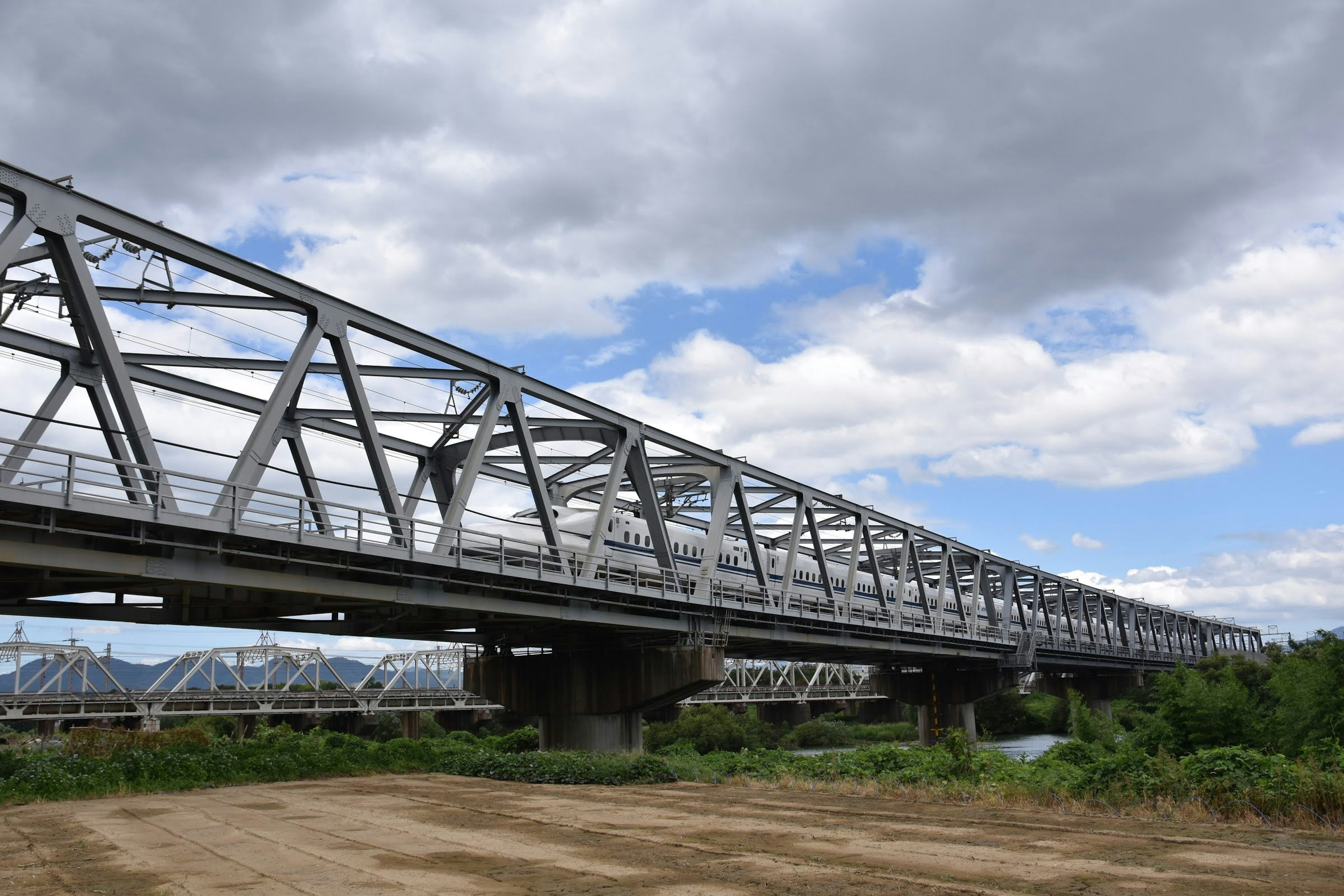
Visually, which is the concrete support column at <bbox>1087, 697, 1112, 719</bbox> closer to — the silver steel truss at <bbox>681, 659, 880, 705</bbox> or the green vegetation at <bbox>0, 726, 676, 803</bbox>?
the silver steel truss at <bbox>681, 659, 880, 705</bbox>

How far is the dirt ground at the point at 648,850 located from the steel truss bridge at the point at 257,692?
131ft

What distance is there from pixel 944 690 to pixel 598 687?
43.8 meters

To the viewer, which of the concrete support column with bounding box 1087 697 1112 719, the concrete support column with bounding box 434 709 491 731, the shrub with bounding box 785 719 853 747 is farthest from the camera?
the concrete support column with bounding box 1087 697 1112 719

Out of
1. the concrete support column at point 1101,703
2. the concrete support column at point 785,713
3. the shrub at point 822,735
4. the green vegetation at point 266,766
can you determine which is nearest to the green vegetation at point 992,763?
the green vegetation at point 266,766

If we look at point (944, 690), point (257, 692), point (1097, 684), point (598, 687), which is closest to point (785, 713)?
point (944, 690)

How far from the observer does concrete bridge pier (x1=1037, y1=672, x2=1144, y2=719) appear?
341 feet

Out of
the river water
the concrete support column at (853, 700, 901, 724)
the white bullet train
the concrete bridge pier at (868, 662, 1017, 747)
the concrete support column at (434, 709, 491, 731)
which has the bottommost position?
the river water

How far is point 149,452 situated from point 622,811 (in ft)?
37.7

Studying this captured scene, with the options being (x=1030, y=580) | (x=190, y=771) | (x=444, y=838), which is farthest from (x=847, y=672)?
(x=444, y=838)

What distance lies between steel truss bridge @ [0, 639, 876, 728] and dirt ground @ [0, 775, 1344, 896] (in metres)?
39.8

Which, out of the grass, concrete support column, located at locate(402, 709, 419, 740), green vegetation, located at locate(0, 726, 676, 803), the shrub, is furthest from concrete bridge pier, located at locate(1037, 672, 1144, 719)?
green vegetation, located at locate(0, 726, 676, 803)

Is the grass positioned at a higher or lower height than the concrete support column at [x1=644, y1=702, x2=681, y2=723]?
higher

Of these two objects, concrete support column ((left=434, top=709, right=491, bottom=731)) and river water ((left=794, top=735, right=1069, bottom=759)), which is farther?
concrete support column ((left=434, top=709, right=491, bottom=731))

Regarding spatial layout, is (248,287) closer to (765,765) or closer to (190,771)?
(190,771)
